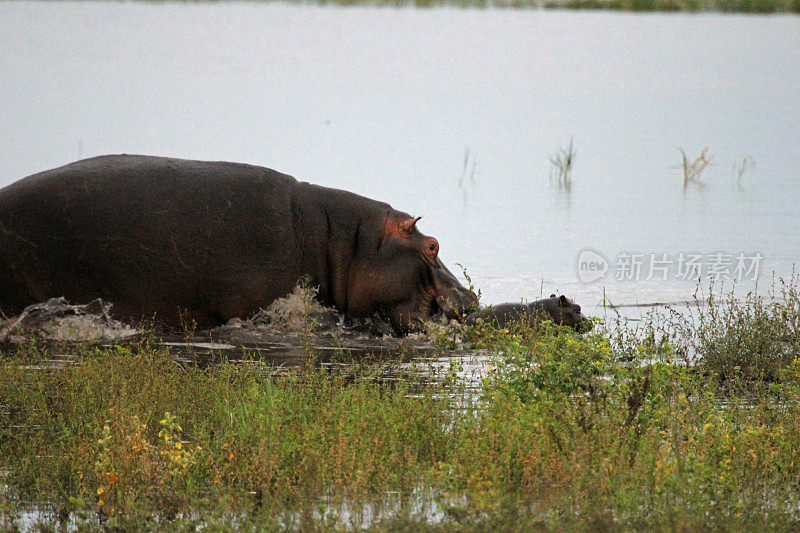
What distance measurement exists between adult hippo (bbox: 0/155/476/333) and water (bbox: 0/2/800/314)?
1.71 meters

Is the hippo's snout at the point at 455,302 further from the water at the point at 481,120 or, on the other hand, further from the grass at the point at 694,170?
the grass at the point at 694,170

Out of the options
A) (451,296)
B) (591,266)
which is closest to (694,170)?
(591,266)

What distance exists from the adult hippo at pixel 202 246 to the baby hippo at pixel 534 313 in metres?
0.31

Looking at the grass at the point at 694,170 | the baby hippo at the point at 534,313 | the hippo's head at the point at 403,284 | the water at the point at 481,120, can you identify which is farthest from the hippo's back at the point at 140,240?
the grass at the point at 694,170

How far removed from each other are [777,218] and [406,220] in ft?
26.5

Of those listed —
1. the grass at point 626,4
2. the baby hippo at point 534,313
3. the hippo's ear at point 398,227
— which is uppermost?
the grass at point 626,4

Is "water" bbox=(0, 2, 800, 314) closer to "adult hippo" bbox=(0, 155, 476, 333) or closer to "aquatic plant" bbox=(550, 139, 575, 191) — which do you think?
"aquatic plant" bbox=(550, 139, 575, 191)

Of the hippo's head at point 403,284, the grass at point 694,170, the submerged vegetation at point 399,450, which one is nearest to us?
the submerged vegetation at point 399,450

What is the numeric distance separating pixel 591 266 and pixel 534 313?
13.2ft

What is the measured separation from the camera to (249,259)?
10359 mm

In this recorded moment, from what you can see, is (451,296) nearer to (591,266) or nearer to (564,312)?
(564,312)

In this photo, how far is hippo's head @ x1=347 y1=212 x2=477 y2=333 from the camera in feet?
34.6

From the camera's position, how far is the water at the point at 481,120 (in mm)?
15930

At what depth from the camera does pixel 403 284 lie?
415 inches
